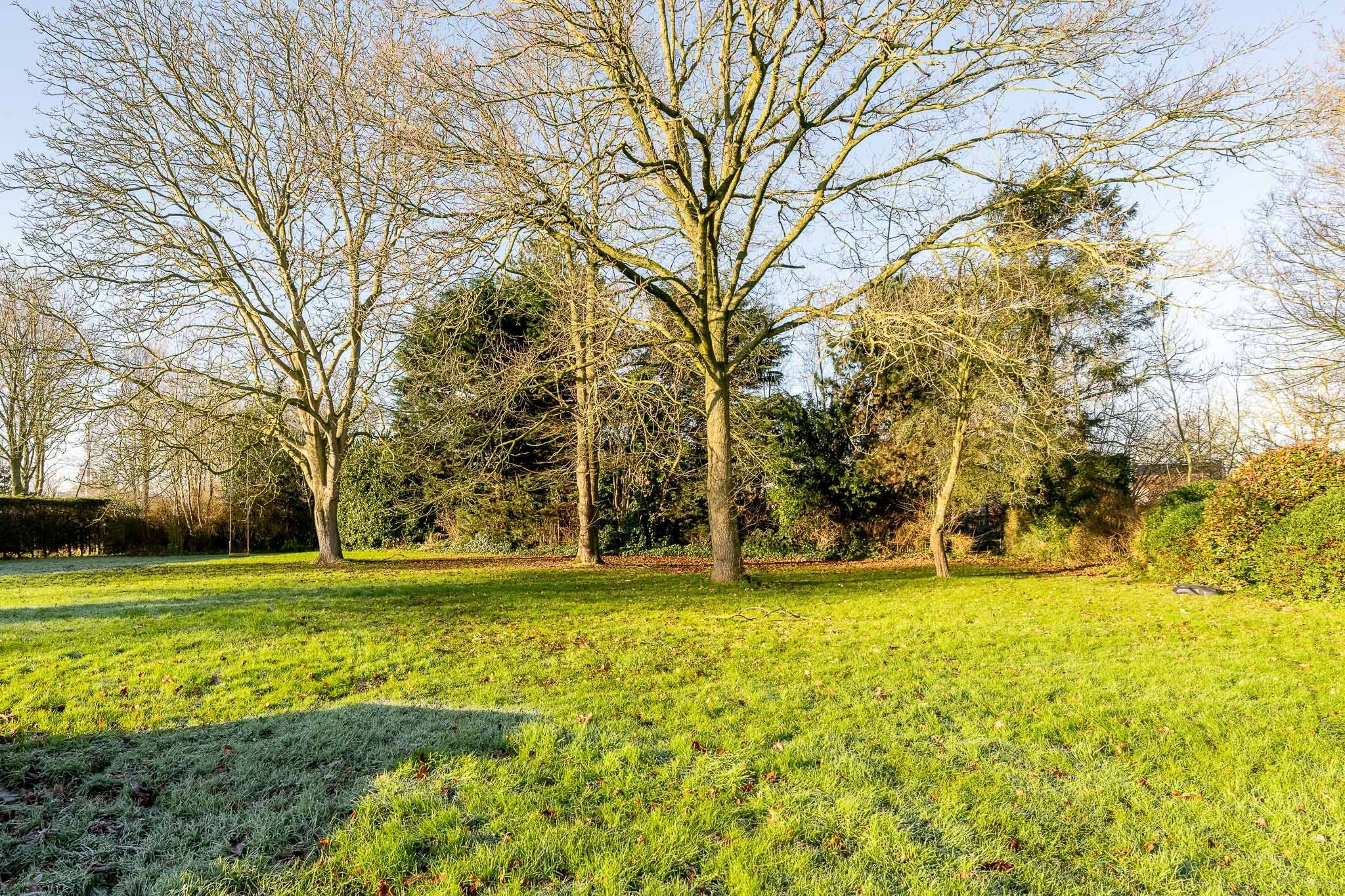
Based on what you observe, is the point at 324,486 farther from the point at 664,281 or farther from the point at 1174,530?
the point at 1174,530

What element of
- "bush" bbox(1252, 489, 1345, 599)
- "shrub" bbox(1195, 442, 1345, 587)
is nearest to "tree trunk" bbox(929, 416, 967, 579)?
"shrub" bbox(1195, 442, 1345, 587)

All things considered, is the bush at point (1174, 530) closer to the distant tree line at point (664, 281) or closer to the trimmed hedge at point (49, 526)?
the distant tree line at point (664, 281)

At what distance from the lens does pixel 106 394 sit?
1450 cm

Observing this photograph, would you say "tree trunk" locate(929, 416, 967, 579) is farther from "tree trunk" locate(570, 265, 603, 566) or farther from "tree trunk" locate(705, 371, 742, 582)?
"tree trunk" locate(570, 265, 603, 566)

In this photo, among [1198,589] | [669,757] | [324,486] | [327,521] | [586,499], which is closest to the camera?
[669,757]

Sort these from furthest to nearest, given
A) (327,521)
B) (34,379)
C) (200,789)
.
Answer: (34,379), (327,521), (200,789)

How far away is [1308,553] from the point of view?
977 cm

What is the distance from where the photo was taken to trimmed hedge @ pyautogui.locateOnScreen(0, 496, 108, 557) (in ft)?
66.4

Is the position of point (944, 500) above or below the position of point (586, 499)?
below

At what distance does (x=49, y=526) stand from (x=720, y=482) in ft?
75.5

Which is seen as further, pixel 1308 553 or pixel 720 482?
pixel 720 482

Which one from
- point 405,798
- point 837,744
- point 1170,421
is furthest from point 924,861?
point 1170,421

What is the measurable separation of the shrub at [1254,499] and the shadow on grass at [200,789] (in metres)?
12.0

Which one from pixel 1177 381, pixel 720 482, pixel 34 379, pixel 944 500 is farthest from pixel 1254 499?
pixel 34 379
